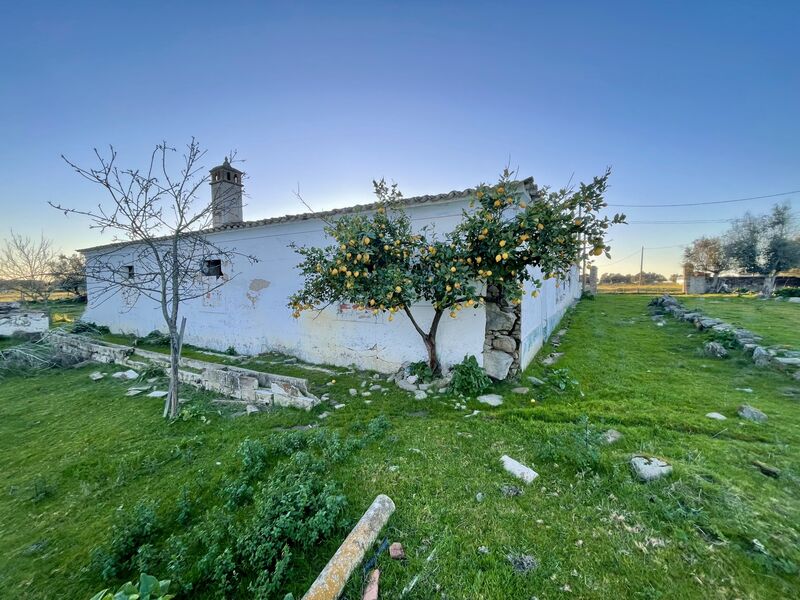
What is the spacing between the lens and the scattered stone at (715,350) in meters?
6.10

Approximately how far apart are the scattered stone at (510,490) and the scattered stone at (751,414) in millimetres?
3300

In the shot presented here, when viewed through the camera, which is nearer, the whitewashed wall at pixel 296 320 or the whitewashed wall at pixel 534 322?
the whitewashed wall at pixel 534 322

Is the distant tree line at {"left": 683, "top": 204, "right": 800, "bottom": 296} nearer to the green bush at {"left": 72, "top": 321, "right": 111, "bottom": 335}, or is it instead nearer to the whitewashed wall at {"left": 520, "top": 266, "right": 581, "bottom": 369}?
the whitewashed wall at {"left": 520, "top": 266, "right": 581, "bottom": 369}

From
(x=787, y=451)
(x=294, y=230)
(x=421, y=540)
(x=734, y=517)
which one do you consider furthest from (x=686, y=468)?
(x=294, y=230)

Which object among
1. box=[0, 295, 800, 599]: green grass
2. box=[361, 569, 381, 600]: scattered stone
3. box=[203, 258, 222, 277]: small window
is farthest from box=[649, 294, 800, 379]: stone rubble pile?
box=[203, 258, 222, 277]: small window

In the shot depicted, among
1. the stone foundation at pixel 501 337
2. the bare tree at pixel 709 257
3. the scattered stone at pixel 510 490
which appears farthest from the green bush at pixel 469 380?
the bare tree at pixel 709 257

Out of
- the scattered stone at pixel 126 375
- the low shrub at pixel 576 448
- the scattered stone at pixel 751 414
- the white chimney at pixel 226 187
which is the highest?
the white chimney at pixel 226 187

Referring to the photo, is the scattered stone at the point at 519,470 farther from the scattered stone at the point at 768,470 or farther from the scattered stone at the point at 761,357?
the scattered stone at the point at 761,357

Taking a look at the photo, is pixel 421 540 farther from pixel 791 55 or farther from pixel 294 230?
pixel 791 55

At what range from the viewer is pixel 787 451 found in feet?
9.65

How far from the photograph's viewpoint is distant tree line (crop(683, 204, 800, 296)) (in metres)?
19.2

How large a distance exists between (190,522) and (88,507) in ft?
4.07

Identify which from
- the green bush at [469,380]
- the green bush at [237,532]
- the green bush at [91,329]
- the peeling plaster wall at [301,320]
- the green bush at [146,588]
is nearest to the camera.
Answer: the green bush at [146,588]

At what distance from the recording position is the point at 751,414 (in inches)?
143
